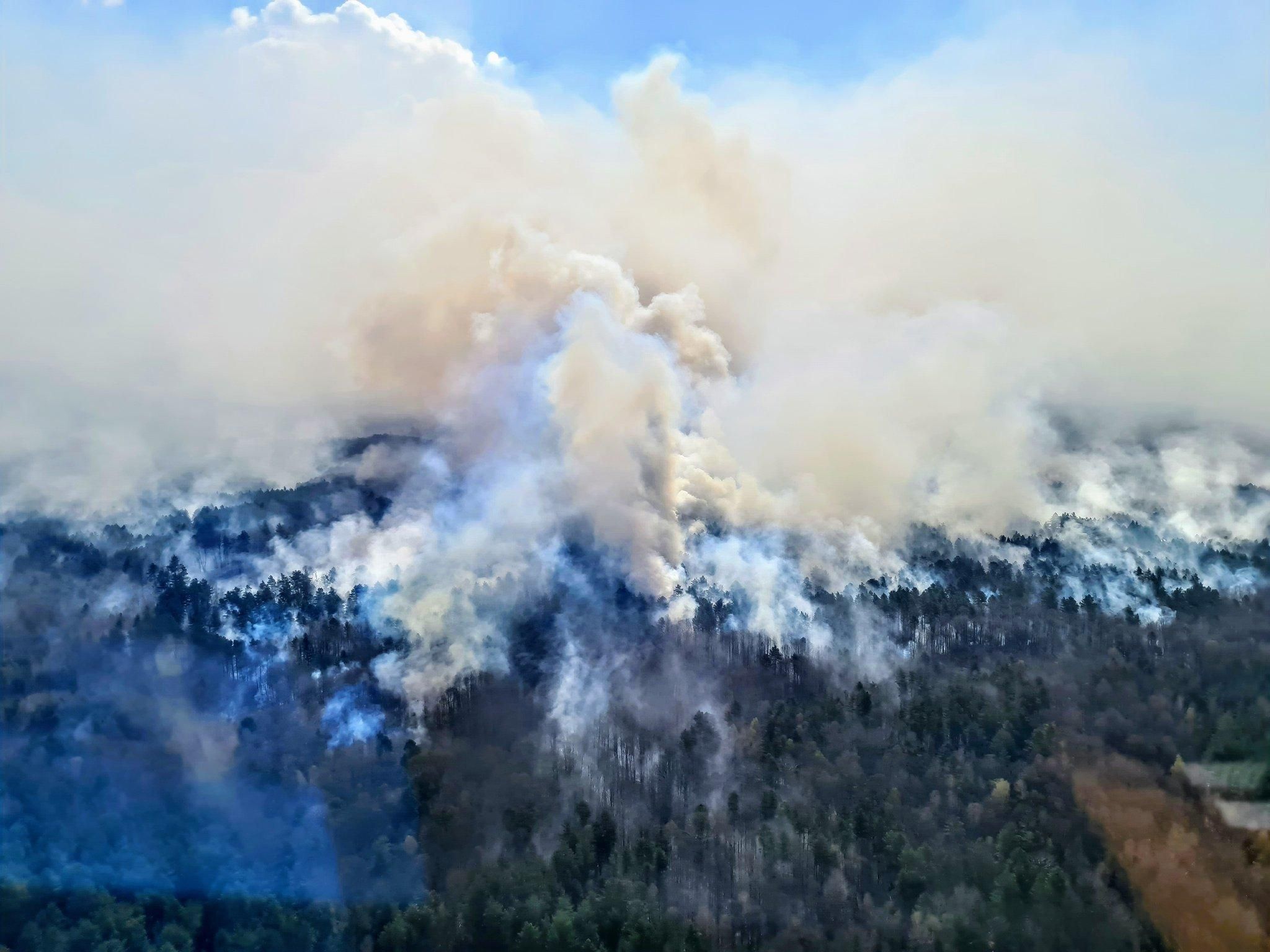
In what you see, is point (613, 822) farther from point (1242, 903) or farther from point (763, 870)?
point (1242, 903)

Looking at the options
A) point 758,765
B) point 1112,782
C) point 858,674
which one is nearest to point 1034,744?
point 1112,782

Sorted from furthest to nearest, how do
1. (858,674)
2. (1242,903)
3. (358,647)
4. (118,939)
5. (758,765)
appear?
(358,647)
(858,674)
(758,765)
(118,939)
(1242,903)

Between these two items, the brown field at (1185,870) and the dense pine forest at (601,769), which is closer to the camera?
the brown field at (1185,870)

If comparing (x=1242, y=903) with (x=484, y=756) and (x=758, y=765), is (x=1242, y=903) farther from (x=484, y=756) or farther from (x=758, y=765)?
(x=484, y=756)

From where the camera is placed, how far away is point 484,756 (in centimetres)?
13525

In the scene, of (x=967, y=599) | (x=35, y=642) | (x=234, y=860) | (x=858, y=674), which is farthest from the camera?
(x=967, y=599)

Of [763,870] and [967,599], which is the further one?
[967,599]

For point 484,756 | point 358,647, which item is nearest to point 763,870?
point 484,756

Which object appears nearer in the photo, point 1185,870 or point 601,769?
point 1185,870

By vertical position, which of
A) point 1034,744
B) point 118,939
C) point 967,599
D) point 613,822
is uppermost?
point 967,599

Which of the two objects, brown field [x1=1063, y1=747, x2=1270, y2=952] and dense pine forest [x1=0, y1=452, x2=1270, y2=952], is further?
dense pine forest [x1=0, y1=452, x2=1270, y2=952]

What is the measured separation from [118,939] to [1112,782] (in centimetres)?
9344

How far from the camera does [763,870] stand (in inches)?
4134

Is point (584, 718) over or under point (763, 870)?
over
